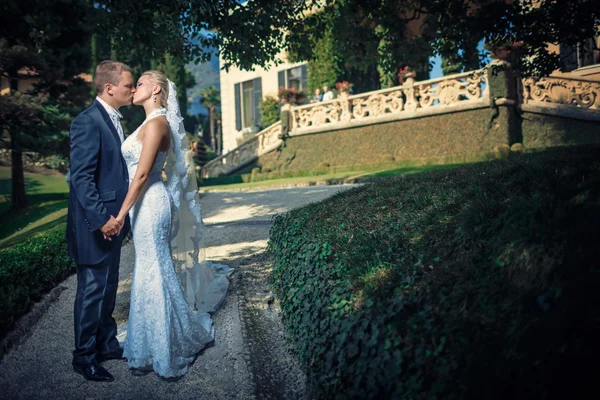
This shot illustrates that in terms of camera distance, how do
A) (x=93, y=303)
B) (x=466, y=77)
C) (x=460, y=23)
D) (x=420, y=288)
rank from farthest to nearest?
(x=466, y=77) → (x=460, y=23) → (x=93, y=303) → (x=420, y=288)

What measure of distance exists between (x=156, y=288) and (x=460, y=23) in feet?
19.8

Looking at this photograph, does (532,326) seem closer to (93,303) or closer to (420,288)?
(420,288)

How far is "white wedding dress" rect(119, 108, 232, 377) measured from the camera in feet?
11.5

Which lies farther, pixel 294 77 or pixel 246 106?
pixel 246 106

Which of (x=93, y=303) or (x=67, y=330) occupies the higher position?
(x=93, y=303)

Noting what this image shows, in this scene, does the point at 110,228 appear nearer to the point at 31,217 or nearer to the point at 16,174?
the point at 31,217

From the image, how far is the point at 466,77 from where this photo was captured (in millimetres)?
13977

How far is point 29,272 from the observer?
198 inches

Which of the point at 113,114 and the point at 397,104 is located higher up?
the point at 397,104

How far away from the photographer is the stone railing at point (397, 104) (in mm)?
14019

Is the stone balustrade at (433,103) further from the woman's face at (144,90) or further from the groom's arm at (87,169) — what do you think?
→ the groom's arm at (87,169)

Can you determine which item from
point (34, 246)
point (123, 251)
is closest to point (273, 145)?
point (123, 251)

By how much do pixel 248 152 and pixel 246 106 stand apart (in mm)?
7350

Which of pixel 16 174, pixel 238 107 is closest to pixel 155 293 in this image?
pixel 16 174
